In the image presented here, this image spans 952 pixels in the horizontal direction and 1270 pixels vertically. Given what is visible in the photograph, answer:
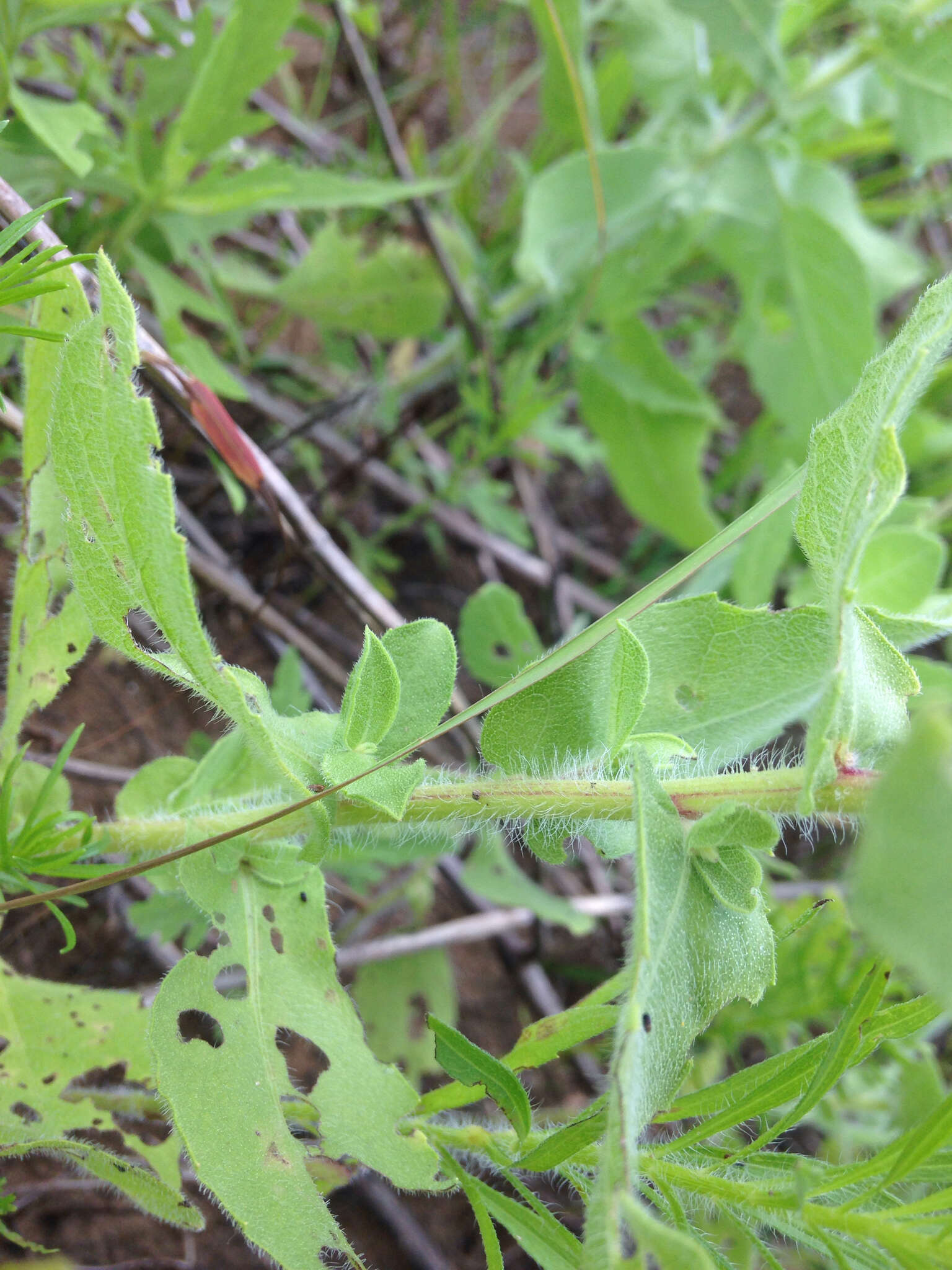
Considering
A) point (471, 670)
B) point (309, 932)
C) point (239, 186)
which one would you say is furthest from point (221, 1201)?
point (239, 186)

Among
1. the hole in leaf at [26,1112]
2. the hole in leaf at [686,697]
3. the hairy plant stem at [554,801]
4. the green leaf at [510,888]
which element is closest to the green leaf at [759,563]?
the green leaf at [510,888]

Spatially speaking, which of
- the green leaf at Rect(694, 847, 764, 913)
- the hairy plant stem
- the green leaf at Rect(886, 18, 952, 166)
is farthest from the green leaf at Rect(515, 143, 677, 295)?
the green leaf at Rect(694, 847, 764, 913)

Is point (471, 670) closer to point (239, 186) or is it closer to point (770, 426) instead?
point (239, 186)

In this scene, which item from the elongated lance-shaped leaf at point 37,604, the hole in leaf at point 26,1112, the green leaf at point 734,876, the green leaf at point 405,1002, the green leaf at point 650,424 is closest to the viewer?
the green leaf at point 734,876

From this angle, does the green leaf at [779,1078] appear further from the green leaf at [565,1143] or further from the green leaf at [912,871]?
the green leaf at [912,871]

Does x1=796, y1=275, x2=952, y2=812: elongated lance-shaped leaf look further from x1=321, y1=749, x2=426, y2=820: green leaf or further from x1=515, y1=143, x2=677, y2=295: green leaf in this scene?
x1=515, y1=143, x2=677, y2=295: green leaf

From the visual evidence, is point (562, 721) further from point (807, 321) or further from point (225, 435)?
point (807, 321)
